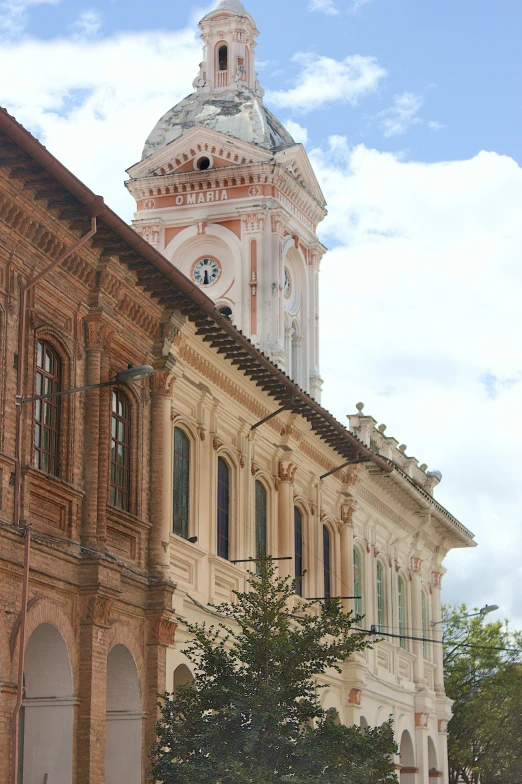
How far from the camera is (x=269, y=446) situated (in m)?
30.6

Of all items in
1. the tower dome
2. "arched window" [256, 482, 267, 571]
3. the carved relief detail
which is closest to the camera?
"arched window" [256, 482, 267, 571]

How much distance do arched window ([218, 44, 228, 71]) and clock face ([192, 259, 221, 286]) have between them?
7.65 metres

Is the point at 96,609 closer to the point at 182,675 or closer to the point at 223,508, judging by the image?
the point at 182,675

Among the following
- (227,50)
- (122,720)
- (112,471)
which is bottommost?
(122,720)

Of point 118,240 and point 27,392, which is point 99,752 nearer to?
point 27,392

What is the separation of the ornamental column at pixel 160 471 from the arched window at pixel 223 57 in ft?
87.7

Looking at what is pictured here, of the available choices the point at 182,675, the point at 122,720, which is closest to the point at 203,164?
the point at 182,675

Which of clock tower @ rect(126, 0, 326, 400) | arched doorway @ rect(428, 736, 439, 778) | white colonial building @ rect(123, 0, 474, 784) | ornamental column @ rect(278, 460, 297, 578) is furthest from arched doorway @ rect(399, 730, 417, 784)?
clock tower @ rect(126, 0, 326, 400)

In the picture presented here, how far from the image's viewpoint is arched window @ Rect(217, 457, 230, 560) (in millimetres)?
27766

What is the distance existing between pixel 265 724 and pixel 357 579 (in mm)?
16663

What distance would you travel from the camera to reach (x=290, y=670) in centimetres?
2084

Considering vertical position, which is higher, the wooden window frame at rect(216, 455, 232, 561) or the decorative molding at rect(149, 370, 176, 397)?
the decorative molding at rect(149, 370, 176, 397)

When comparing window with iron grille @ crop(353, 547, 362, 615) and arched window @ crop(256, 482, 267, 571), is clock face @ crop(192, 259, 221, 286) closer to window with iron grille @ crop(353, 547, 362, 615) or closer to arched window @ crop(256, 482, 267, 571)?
window with iron grille @ crop(353, 547, 362, 615)

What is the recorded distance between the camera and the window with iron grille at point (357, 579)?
3612 cm
